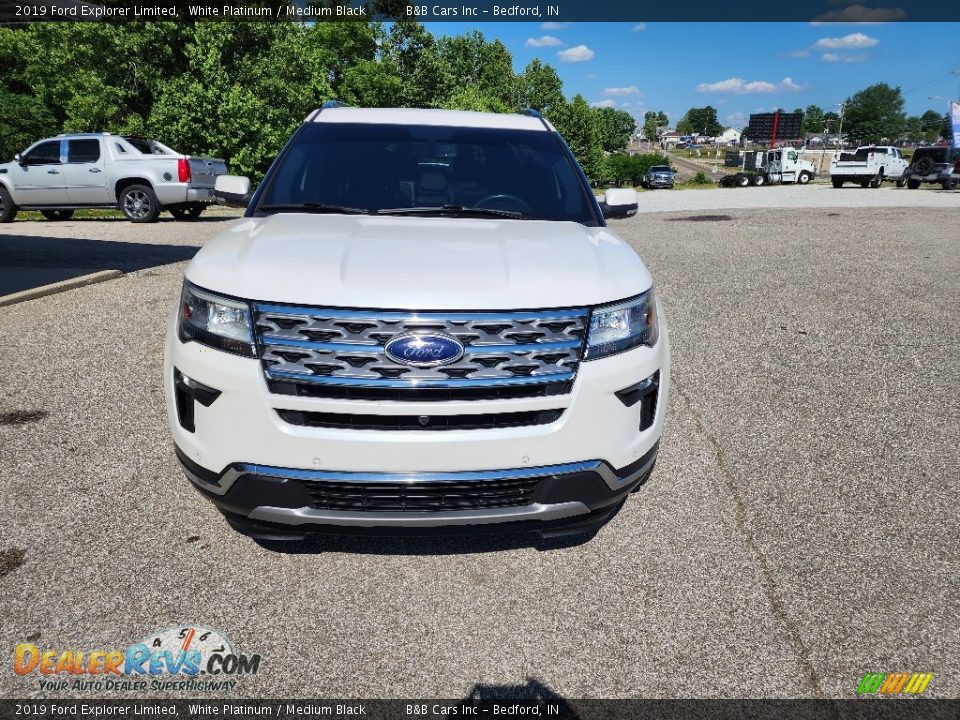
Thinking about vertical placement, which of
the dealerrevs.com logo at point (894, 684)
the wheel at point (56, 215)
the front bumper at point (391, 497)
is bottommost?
the dealerrevs.com logo at point (894, 684)

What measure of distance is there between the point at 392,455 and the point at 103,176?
15.3 meters

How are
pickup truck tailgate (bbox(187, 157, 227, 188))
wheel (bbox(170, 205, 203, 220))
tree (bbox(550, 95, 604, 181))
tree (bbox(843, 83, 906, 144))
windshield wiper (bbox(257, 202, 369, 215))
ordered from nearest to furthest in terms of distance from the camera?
windshield wiper (bbox(257, 202, 369, 215)), pickup truck tailgate (bbox(187, 157, 227, 188)), wheel (bbox(170, 205, 203, 220)), tree (bbox(550, 95, 604, 181)), tree (bbox(843, 83, 906, 144))

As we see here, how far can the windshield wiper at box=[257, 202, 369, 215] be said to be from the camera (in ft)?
11.1

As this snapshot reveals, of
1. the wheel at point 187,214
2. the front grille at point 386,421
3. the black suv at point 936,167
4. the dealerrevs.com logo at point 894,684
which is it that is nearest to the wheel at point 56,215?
the wheel at point 187,214

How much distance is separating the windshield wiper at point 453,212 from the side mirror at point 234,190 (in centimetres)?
108

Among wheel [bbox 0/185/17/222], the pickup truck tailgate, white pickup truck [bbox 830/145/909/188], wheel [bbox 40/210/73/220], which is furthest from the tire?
wheel [bbox 0/185/17/222]

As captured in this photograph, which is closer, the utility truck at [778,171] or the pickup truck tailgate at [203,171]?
the pickup truck tailgate at [203,171]

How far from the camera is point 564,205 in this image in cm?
363

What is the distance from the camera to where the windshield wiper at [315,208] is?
3394 millimetres

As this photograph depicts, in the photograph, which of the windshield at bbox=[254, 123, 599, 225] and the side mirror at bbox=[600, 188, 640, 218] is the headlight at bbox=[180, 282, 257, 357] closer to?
the windshield at bbox=[254, 123, 599, 225]

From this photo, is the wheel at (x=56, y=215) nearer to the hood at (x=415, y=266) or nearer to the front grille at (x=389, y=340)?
the hood at (x=415, y=266)

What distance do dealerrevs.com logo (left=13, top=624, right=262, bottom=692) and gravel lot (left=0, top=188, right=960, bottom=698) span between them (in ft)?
0.15

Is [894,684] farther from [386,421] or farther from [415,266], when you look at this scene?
[415,266]

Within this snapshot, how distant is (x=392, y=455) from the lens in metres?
2.29
